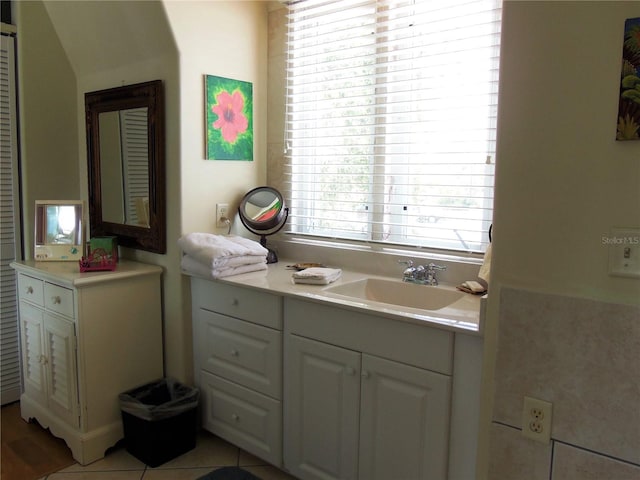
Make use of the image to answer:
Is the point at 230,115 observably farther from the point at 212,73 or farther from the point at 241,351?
the point at 241,351

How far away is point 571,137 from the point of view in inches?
48.3

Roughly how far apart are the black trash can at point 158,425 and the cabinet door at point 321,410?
21.2 inches

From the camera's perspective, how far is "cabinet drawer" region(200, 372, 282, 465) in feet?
7.45

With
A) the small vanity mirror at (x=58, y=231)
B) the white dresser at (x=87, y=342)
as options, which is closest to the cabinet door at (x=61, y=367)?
the white dresser at (x=87, y=342)

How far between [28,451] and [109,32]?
6.88 ft

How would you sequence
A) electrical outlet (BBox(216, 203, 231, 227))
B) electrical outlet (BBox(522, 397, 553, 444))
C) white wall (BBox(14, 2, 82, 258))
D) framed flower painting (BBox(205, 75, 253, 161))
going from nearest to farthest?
electrical outlet (BBox(522, 397, 553, 444)) → framed flower painting (BBox(205, 75, 253, 161)) → electrical outlet (BBox(216, 203, 231, 227)) → white wall (BBox(14, 2, 82, 258))

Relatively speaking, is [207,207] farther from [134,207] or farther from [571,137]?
[571,137]

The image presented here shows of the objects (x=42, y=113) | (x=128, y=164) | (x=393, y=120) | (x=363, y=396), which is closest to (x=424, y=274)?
(x=363, y=396)

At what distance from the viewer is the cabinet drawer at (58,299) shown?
2408mm

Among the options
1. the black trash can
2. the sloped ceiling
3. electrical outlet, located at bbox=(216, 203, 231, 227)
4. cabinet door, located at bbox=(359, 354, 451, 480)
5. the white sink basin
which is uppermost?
the sloped ceiling

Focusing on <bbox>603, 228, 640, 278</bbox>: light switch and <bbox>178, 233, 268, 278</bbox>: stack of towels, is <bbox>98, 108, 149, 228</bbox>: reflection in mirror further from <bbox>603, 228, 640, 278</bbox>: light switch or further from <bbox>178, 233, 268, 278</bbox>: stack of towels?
<bbox>603, 228, 640, 278</bbox>: light switch

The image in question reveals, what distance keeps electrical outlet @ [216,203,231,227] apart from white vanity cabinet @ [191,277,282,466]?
12.8 inches

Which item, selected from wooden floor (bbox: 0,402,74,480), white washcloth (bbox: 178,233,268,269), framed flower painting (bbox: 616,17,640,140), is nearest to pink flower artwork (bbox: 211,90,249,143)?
white washcloth (bbox: 178,233,268,269)

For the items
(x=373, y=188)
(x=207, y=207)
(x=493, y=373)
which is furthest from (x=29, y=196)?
(x=493, y=373)
